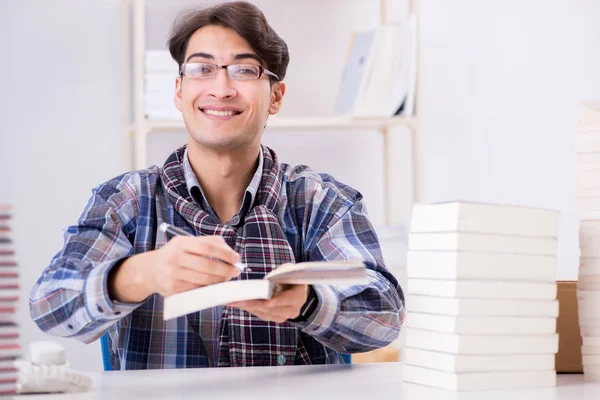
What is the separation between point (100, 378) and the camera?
126cm

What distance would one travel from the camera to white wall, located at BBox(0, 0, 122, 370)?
113 inches

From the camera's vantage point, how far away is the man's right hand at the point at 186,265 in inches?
46.4

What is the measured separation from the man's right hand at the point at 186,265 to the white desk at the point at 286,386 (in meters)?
0.14

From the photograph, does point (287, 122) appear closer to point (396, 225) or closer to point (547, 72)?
point (396, 225)

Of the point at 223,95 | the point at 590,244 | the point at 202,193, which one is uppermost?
the point at 223,95

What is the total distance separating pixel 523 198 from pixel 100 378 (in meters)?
2.06

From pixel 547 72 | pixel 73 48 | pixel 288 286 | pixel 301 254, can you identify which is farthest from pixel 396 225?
pixel 288 286

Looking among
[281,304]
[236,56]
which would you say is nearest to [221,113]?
[236,56]

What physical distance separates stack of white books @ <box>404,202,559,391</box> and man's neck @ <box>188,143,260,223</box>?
726mm

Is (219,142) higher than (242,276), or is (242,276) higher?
(219,142)

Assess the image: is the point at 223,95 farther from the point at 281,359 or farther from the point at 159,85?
the point at 159,85

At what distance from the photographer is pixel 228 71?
184cm

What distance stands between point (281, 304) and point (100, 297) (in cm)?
30

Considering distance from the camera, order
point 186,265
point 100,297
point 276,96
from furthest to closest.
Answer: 1. point 276,96
2. point 100,297
3. point 186,265
